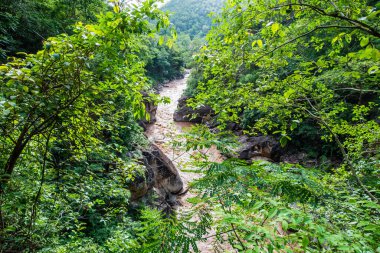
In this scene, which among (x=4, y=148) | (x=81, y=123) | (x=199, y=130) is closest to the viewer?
(x=4, y=148)

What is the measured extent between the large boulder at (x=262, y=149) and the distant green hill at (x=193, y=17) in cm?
4526

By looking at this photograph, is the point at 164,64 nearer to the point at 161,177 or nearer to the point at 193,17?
the point at 161,177

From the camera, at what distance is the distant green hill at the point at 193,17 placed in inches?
2135

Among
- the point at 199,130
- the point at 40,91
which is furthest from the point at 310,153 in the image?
the point at 40,91

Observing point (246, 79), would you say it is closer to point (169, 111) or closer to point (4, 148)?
point (169, 111)

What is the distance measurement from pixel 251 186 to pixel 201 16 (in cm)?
6573

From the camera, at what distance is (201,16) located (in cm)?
5903

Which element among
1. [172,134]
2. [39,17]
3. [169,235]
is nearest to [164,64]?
[172,134]

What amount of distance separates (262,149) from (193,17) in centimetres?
5667

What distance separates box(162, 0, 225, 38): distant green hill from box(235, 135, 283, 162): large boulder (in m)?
45.3

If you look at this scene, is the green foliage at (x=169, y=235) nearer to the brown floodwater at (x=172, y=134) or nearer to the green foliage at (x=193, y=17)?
the brown floodwater at (x=172, y=134)

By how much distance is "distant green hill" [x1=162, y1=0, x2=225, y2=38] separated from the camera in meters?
54.2

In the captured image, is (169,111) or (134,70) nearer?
(134,70)

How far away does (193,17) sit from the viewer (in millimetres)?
58438
